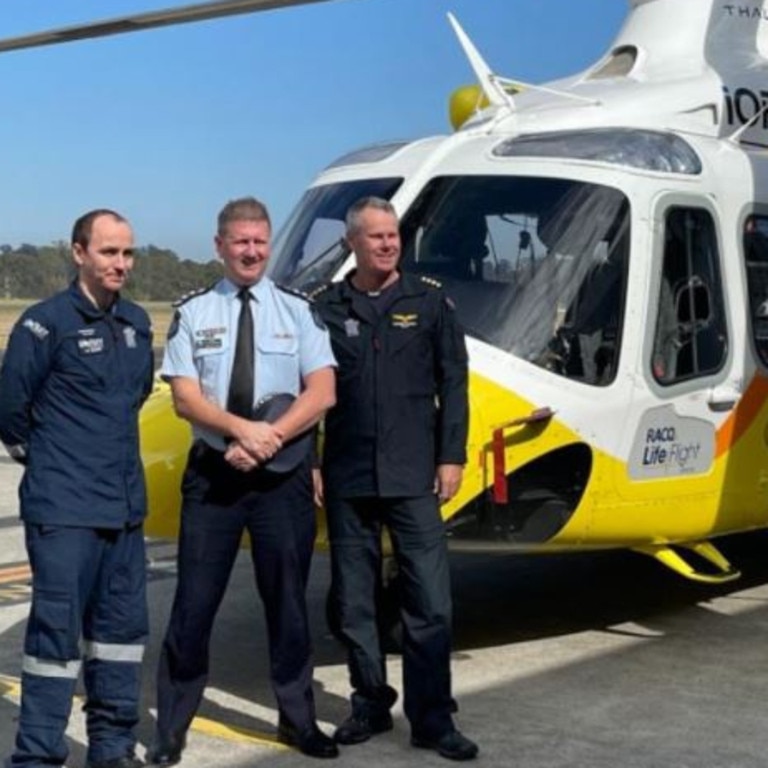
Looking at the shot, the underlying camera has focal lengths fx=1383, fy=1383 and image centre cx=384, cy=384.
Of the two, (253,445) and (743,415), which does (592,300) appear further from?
(253,445)

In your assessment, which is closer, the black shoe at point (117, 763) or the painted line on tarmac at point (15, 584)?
the black shoe at point (117, 763)

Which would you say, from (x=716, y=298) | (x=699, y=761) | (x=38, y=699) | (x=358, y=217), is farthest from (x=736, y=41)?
(x=38, y=699)

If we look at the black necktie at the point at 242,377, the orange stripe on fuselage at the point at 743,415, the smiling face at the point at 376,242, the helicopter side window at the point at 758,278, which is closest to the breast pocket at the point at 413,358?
the smiling face at the point at 376,242

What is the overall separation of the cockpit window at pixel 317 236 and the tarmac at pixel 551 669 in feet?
5.60

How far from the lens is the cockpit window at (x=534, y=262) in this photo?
572 centimetres

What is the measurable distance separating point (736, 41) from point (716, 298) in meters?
1.94

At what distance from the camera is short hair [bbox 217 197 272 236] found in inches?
178

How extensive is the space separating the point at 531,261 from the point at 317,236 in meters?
1.11

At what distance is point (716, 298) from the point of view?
623 cm

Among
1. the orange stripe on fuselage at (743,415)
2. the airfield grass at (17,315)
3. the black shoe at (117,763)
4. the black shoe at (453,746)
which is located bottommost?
the airfield grass at (17,315)

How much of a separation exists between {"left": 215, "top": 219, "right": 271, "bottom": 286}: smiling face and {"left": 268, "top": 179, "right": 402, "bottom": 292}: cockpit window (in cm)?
154

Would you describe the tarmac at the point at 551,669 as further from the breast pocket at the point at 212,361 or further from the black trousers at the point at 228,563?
the breast pocket at the point at 212,361

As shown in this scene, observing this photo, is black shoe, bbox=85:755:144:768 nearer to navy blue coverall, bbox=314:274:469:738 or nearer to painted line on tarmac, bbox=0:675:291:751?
Answer: painted line on tarmac, bbox=0:675:291:751

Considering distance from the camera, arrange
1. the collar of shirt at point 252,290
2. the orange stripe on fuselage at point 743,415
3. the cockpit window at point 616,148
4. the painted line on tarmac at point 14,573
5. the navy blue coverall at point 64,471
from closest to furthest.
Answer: the navy blue coverall at point 64,471
the collar of shirt at point 252,290
the cockpit window at point 616,148
the orange stripe on fuselage at point 743,415
the painted line on tarmac at point 14,573
